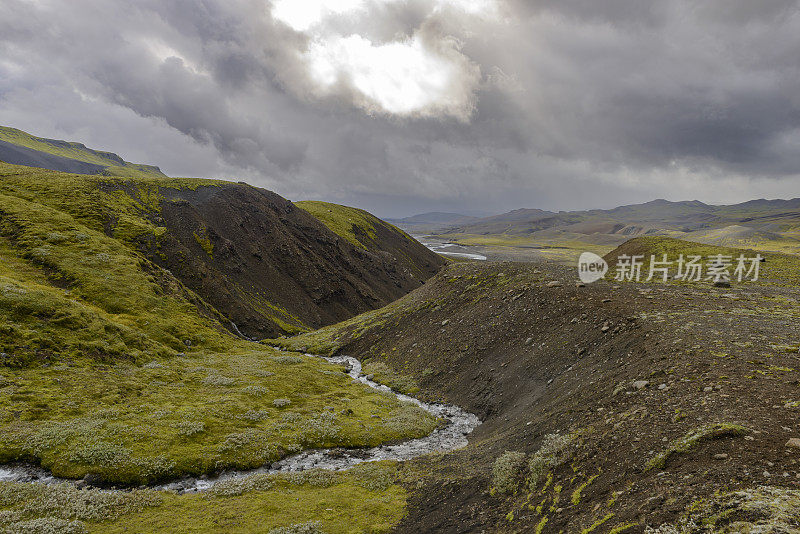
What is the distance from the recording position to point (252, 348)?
207ft

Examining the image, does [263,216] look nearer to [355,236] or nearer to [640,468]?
[355,236]

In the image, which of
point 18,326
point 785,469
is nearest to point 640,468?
point 785,469

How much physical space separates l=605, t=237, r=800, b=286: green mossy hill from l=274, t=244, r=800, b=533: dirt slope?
9.04 m

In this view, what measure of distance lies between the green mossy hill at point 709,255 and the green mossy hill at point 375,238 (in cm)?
9884

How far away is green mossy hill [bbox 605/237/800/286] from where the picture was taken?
4809 centimetres

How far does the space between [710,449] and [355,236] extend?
159517mm

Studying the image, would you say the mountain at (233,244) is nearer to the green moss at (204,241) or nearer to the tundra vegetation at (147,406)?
the green moss at (204,241)

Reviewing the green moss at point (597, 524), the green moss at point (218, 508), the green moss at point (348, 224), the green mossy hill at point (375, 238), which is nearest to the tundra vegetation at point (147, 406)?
→ the green moss at point (218, 508)

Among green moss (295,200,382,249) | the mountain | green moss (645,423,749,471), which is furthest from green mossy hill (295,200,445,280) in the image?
green moss (645,423,749,471)

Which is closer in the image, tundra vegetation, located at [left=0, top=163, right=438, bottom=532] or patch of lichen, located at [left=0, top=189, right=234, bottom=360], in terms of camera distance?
tundra vegetation, located at [left=0, top=163, right=438, bottom=532]

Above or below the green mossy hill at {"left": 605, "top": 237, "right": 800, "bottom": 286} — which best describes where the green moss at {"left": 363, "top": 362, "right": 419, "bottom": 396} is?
below

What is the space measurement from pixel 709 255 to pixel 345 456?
218 feet

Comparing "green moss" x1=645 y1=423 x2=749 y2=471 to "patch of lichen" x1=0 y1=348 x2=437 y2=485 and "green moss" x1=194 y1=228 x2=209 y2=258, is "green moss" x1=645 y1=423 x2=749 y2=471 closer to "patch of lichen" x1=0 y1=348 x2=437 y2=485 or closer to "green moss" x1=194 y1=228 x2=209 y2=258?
"patch of lichen" x1=0 y1=348 x2=437 y2=485

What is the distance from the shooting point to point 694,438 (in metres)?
13.4
